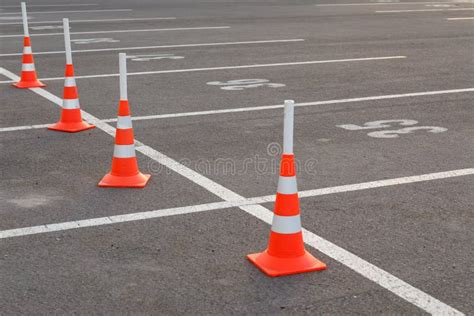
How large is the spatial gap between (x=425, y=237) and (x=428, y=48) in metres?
11.0

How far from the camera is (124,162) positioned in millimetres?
7012

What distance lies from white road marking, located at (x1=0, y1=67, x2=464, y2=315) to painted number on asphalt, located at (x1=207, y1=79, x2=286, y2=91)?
12.4 feet

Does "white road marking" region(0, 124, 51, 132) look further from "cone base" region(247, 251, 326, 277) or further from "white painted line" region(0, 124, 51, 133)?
"cone base" region(247, 251, 326, 277)

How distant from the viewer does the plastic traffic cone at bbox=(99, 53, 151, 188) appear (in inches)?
274

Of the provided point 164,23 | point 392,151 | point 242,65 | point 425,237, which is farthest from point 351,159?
point 164,23

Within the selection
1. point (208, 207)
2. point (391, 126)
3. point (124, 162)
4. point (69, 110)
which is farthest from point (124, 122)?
point (391, 126)

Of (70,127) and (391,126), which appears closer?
(70,127)

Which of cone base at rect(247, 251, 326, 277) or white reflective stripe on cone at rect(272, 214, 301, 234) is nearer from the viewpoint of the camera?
cone base at rect(247, 251, 326, 277)

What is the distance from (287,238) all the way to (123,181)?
227cm

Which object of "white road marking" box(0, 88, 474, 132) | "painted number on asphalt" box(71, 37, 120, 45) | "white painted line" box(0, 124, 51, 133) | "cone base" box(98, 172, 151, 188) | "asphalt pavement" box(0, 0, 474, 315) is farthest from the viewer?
"painted number on asphalt" box(71, 37, 120, 45)

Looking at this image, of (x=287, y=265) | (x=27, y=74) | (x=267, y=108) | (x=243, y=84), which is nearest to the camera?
(x=287, y=265)

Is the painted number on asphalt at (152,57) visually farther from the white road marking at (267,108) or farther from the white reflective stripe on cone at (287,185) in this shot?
the white reflective stripe on cone at (287,185)

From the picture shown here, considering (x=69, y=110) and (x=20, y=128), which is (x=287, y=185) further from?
(x=20, y=128)

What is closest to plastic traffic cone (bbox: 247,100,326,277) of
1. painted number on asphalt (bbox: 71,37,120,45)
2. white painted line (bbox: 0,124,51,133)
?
white painted line (bbox: 0,124,51,133)
